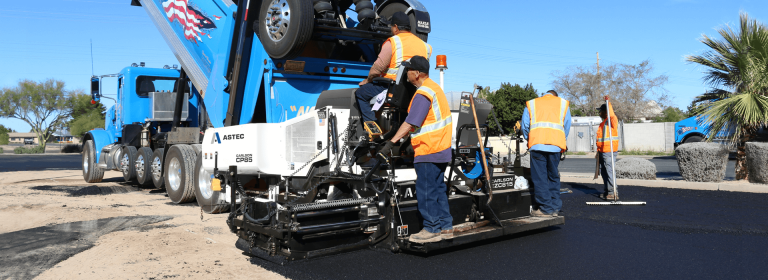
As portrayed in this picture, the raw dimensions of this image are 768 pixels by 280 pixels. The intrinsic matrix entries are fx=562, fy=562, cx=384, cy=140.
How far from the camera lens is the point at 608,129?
29.0ft

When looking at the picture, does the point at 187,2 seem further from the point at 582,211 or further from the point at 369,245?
the point at 582,211

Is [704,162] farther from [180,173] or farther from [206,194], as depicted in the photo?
[180,173]

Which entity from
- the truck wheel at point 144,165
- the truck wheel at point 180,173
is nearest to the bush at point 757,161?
the truck wheel at point 180,173

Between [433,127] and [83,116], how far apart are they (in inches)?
2358

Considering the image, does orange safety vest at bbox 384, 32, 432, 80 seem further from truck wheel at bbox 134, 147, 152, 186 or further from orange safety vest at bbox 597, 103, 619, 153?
truck wheel at bbox 134, 147, 152, 186

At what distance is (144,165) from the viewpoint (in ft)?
35.6

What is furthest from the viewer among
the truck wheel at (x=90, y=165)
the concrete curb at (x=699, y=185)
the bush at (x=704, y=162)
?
the truck wheel at (x=90, y=165)

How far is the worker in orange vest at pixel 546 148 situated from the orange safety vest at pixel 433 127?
1980 mm

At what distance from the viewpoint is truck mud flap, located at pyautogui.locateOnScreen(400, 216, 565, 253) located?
4617 millimetres

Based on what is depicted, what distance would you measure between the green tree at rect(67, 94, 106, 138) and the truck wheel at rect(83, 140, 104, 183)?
38.4 metres

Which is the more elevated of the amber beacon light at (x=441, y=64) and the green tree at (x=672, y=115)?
the green tree at (x=672, y=115)

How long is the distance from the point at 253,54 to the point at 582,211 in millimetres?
4721

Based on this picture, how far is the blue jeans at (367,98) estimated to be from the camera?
5.16 m

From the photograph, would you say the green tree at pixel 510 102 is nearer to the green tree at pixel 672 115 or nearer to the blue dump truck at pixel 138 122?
the green tree at pixel 672 115
